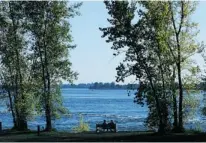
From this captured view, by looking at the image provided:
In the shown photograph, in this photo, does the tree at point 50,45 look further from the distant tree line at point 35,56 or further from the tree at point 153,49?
the tree at point 153,49

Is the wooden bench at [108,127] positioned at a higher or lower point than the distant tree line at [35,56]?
lower

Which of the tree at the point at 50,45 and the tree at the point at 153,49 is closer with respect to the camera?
the tree at the point at 153,49

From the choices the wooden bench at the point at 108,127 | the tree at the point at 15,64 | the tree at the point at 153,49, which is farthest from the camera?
the tree at the point at 15,64

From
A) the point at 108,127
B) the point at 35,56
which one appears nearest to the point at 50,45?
the point at 35,56

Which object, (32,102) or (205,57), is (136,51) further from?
(32,102)

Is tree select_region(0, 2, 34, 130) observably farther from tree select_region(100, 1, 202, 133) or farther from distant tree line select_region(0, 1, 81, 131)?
tree select_region(100, 1, 202, 133)

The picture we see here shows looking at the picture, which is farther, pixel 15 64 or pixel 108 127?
pixel 15 64

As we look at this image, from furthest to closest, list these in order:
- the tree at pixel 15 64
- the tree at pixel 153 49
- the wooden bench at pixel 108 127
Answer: the tree at pixel 15 64
the wooden bench at pixel 108 127
the tree at pixel 153 49

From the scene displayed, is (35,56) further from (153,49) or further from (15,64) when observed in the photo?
(153,49)

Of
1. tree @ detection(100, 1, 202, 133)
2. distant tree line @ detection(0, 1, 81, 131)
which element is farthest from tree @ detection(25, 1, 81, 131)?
tree @ detection(100, 1, 202, 133)

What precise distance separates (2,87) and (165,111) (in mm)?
17993

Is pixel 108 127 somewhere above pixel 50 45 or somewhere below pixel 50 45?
below

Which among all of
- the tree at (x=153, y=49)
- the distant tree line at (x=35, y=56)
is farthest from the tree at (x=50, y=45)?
the tree at (x=153, y=49)

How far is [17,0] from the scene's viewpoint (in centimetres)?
4631
